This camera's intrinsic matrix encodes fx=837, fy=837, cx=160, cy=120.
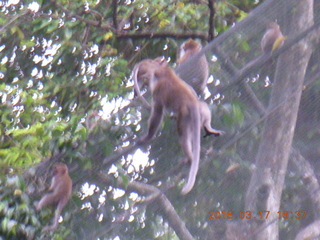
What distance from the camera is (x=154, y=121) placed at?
5.12m

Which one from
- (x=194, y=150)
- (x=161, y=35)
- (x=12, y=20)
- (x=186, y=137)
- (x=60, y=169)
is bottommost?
(x=161, y=35)

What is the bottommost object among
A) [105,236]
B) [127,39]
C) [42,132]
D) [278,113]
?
Result: [127,39]

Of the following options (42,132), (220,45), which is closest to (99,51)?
(42,132)

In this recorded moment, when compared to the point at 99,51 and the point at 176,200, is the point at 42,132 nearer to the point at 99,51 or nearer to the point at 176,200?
the point at 176,200

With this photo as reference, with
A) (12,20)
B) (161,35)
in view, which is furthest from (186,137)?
(12,20)

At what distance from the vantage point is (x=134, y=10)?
28.4 feet

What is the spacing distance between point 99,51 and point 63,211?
345cm

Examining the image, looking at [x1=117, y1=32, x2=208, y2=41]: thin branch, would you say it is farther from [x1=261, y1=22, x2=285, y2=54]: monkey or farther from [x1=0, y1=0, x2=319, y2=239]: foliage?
[x1=261, y1=22, x2=285, y2=54]: monkey

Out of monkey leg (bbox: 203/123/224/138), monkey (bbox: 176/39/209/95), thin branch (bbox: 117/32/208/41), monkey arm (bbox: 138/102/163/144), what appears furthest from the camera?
thin branch (bbox: 117/32/208/41)

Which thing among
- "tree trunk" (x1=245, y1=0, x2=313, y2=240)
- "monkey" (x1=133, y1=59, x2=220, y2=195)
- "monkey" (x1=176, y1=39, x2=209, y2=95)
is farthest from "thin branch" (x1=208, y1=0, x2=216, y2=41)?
"tree trunk" (x1=245, y1=0, x2=313, y2=240)

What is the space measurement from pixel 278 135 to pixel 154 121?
972 millimetres

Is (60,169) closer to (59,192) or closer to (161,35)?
(59,192)

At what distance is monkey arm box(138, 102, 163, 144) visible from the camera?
16.2 ft
